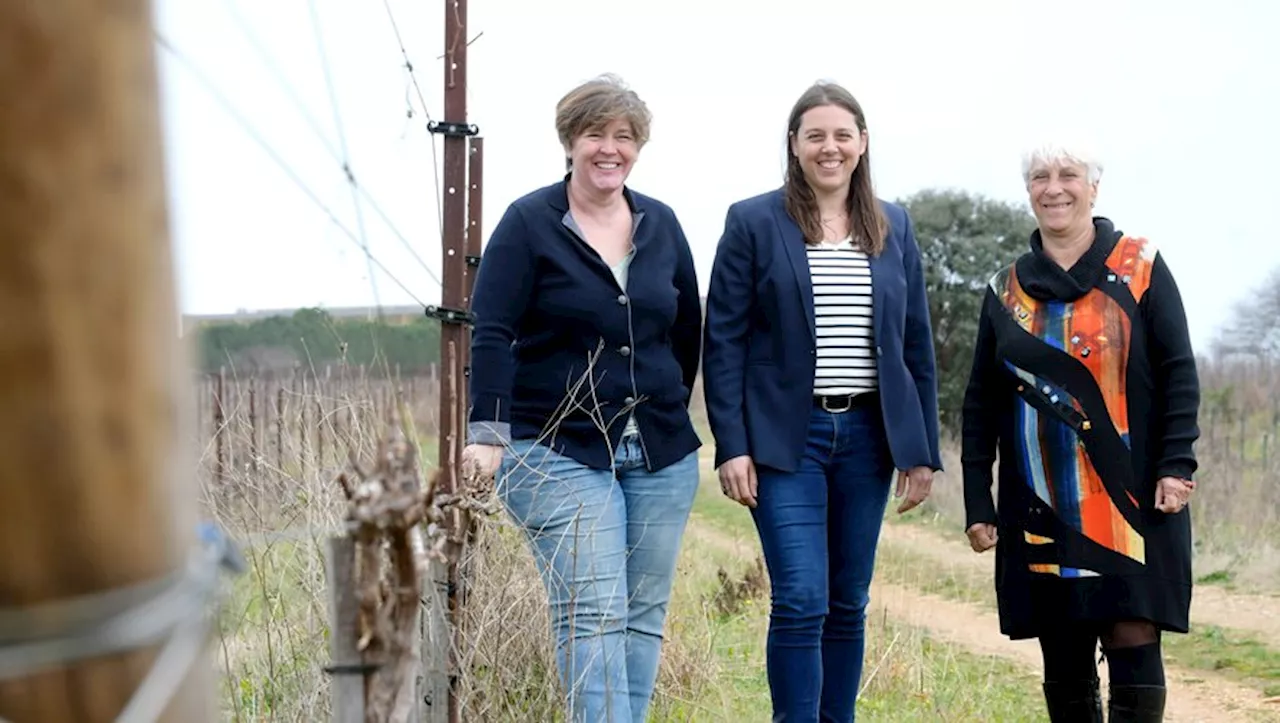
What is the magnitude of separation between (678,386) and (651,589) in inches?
21.2

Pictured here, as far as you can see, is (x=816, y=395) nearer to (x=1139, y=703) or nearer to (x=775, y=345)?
(x=775, y=345)

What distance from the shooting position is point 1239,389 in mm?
20938


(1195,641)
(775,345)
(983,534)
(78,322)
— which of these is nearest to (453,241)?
(775,345)

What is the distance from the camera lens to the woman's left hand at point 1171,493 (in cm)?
364

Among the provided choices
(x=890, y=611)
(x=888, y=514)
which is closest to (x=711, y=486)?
(x=888, y=514)

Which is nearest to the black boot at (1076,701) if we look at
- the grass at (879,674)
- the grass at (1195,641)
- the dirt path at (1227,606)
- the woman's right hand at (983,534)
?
the woman's right hand at (983,534)

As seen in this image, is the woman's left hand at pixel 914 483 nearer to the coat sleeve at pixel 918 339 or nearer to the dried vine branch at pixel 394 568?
the coat sleeve at pixel 918 339

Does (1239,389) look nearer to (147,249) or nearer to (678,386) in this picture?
(678,386)

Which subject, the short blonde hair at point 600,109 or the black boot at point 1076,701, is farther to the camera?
the black boot at point 1076,701

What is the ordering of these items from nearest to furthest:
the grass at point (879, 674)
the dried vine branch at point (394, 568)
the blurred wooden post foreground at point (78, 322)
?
the blurred wooden post foreground at point (78, 322), the dried vine branch at point (394, 568), the grass at point (879, 674)

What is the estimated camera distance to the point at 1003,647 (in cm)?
784

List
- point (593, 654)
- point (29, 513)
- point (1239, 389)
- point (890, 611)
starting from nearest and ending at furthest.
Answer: point (29, 513) → point (593, 654) → point (890, 611) → point (1239, 389)

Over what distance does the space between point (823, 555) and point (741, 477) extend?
30cm

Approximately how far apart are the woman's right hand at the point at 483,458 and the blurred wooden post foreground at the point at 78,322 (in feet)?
7.95
